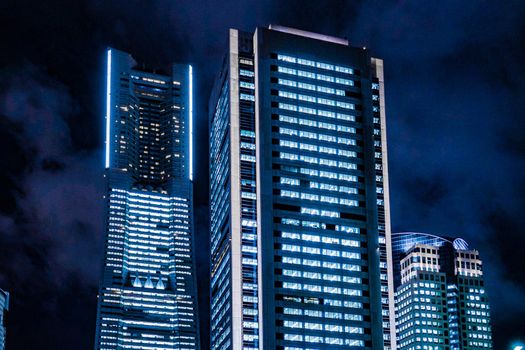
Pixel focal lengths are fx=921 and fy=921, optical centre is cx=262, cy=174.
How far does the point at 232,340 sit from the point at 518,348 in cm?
13071

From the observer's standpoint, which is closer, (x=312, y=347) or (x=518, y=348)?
(x=518, y=348)

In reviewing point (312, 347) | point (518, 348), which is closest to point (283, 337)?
point (312, 347)

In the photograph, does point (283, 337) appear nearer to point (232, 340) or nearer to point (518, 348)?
point (232, 340)

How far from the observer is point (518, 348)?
235 feet

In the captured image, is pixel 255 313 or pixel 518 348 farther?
pixel 255 313

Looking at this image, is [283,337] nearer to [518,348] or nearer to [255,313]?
[255,313]

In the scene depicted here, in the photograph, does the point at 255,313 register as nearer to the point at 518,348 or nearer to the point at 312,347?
the point at 312,347

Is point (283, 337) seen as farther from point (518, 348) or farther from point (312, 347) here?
point (518, 348)

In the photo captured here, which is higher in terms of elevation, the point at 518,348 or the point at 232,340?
the point at 232,340

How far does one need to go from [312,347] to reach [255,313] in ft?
47.1

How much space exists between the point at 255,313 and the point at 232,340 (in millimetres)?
7639

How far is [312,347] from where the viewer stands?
199500 mm

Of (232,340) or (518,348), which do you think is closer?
(518,348)

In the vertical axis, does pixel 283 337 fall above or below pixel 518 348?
above
